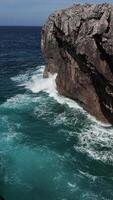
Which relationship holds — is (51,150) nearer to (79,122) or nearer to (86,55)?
(79,122)

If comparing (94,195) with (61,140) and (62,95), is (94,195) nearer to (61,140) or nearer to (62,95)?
(61,140)

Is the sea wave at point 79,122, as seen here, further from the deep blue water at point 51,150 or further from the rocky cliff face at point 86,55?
the rocky cliff face at point 86,55

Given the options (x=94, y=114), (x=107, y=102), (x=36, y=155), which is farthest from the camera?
(x=94, y=114)

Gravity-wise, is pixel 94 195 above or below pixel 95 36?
below

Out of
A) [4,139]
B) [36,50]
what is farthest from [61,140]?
[36,50]

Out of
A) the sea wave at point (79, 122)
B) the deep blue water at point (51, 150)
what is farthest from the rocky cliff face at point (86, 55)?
the deep blue water at point (51, 150)
